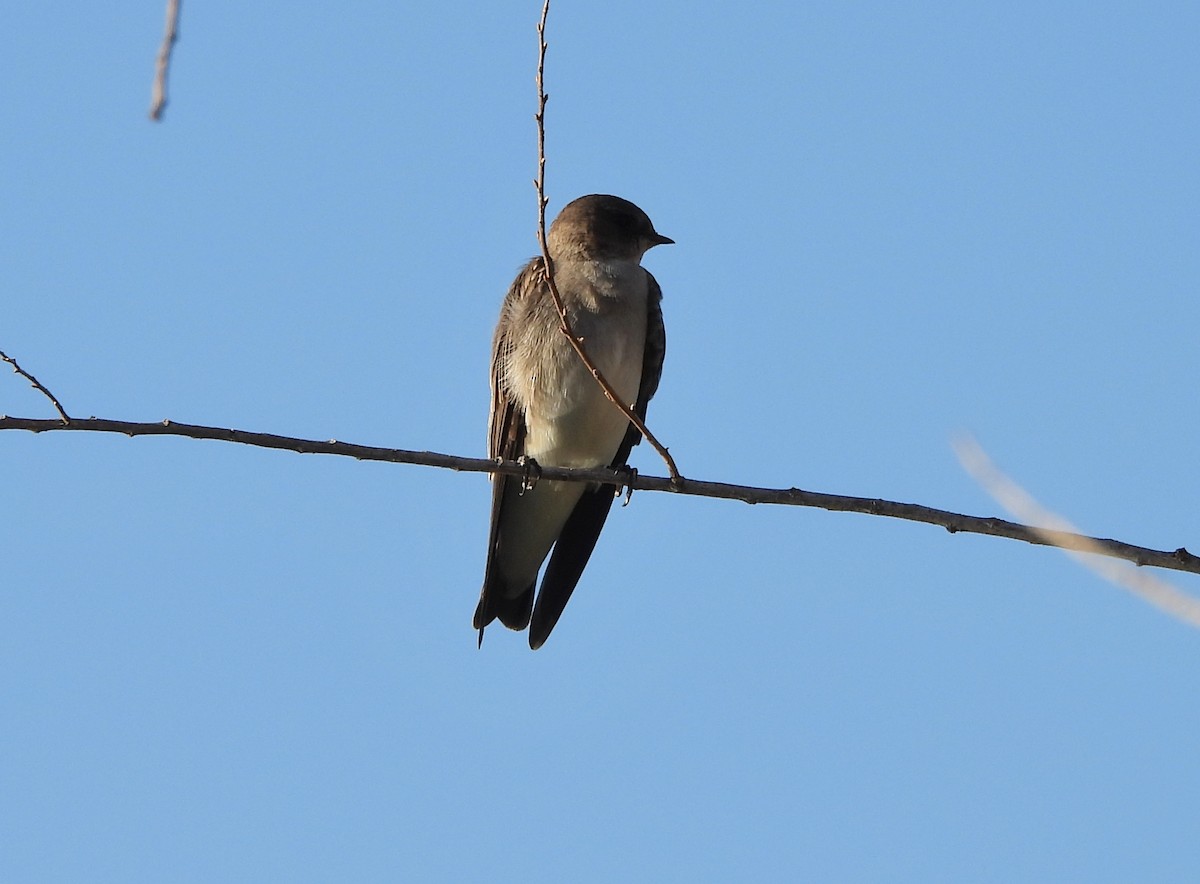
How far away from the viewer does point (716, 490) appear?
5504mm

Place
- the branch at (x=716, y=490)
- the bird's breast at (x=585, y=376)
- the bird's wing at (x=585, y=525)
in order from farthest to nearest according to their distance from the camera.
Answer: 1. the bird's wing at (x=585, y=525)
2. the bird's breast at (x=585, y=376)
3. the branch at (x=716, y=490)

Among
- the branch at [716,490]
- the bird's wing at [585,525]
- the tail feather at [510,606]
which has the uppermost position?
the bird's wing at [585,525]

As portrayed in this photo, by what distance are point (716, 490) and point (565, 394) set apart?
9.47 ft

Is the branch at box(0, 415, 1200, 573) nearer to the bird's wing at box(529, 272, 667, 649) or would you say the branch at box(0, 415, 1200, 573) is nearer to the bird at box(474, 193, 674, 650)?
the bird at box(474, 193, 674, 650)

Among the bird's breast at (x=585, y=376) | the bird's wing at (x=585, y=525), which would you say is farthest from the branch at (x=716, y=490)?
the bird's wing at (x=585, y=525)

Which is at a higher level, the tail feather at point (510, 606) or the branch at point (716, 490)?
the tail feather at point (510, 606)

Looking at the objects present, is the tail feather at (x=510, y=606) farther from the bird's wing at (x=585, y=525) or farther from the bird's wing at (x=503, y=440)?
the bird's wing at (x=585, y=525)

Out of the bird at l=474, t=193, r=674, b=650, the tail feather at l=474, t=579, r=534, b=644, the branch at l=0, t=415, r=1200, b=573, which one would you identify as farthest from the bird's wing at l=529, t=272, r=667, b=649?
the branch at l=0, t=415, r=1200, b=573

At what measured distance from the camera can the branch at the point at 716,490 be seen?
467cm

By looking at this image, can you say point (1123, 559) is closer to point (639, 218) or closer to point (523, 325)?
point (523, 325)

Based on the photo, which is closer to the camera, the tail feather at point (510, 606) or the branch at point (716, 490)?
the branch at point (716, 490)

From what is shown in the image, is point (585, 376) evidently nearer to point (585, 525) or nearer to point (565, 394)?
point (565, 394)

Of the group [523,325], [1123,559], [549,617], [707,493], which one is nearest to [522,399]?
[523,325]

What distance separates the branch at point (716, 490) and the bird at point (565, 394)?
2.55m
